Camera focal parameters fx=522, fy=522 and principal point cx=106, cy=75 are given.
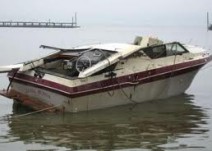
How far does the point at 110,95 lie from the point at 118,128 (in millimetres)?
2169

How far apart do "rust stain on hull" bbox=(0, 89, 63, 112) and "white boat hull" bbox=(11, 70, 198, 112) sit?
0.07 meters

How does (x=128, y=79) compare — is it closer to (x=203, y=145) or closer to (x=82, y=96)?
(x=82, y=96)

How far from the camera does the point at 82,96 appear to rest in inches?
568

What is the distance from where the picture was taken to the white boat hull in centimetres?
1445

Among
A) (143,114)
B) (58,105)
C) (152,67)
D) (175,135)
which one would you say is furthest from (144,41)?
(175,135)

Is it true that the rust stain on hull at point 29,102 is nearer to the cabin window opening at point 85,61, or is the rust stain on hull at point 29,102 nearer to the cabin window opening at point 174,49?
the cabin window opening at point 85,61

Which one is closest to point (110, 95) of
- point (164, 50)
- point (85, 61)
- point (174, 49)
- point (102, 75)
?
point (102, 75)

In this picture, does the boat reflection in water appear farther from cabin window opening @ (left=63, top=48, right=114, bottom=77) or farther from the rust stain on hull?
cabin window opening @ (left=63, top=48, right=114, bottom=77)

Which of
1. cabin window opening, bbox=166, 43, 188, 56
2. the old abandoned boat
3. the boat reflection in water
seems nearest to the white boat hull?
the old abandoned boat

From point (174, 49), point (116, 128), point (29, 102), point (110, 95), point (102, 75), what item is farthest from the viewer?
point (174, 49)

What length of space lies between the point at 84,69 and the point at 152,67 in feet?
7.57

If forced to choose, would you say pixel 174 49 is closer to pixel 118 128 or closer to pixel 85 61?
A: pixel 85 61

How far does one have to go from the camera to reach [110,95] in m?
15.2

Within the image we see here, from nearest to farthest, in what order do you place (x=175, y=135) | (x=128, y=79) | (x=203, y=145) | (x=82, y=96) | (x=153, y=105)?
(x=203, y=145)
(x=175, y=135)
(x=82, y=96)
(x=128, y=79)
(x=153, y=105)
